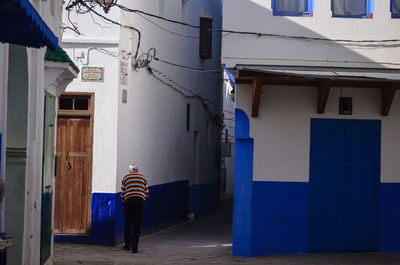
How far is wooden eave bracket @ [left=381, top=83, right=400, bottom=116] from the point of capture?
12.8 m

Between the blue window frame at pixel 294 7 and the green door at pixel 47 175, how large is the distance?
227 inches

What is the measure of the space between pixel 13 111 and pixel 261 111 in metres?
5.69

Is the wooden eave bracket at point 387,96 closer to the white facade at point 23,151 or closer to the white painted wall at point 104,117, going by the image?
the white painted wall at point 104,117

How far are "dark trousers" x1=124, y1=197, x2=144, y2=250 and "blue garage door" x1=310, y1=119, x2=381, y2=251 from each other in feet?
11.4

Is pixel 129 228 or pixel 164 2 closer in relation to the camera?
pixel 129 228

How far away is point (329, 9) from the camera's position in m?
14.9

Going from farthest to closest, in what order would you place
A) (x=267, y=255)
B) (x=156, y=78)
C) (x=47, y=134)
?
(x=156, y=78) < (x=267, y=255) < (x=47, y=134)

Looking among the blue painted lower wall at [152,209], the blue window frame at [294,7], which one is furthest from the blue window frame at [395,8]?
the blue painted lower wall at [152,209]

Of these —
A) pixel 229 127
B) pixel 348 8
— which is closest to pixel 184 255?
pixel 348 8

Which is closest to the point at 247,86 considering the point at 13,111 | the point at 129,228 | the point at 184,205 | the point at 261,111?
the point at 261,111

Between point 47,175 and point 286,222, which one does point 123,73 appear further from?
point 47,175

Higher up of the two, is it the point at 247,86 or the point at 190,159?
the point at 247,86

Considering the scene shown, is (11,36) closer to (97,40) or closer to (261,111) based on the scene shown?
(261,111)

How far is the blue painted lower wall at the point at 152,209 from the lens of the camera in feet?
49.4
